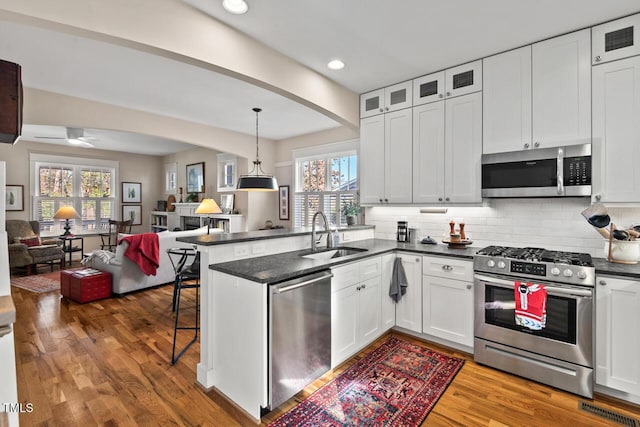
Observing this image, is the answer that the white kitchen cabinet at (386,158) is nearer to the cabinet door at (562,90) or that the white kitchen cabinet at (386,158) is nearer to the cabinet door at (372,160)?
the cabinet door at (372,160)

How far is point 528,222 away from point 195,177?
7.30 m

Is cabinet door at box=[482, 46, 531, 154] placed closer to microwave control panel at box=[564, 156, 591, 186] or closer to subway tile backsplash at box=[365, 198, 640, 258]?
microwave control panel at box=[564, 156, 591, 186]

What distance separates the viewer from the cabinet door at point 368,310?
111 inches

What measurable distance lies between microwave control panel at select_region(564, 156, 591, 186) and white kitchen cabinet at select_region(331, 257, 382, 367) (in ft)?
5.77

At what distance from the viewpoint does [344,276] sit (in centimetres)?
260

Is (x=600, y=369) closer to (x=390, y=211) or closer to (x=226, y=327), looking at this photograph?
(x=390, y=211)

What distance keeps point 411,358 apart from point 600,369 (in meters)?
1.35

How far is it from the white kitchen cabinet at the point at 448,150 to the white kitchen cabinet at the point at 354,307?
1.05 metres

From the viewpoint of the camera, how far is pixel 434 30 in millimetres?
2562

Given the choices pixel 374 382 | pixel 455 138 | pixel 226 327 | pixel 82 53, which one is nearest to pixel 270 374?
pixel 226 327

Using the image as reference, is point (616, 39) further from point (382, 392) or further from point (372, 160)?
point (382, 392)

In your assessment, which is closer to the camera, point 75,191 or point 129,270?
point 129,270

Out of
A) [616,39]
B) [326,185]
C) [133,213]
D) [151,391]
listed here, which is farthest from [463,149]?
[133,213]

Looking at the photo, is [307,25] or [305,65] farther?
[305,65]
